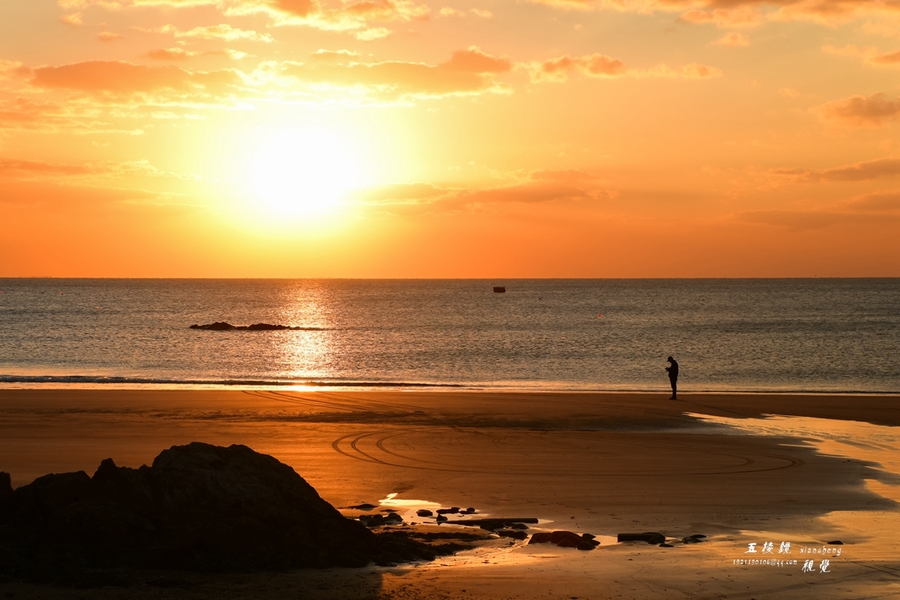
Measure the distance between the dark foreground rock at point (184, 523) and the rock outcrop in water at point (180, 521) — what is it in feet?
0.04

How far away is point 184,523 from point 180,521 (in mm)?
82

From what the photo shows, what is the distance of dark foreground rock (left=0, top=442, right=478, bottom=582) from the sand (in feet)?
1.47

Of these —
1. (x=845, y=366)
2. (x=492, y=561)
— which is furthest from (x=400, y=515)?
(x=845, y=366)

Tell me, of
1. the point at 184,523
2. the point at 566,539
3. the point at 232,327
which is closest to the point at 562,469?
the point at 566,539

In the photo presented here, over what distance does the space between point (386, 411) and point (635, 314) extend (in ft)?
350

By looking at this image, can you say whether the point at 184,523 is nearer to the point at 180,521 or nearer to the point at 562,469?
the point at 180,521

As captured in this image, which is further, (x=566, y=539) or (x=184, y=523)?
(x=566, y=539)

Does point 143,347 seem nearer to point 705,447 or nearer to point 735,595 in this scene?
point 705,447

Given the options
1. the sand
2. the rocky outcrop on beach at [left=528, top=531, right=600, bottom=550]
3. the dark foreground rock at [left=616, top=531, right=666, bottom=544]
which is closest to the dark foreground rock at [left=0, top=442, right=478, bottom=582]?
the sand

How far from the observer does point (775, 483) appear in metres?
16.8

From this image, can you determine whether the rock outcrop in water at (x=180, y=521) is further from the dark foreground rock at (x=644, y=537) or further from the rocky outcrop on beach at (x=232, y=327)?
the rocky outcrop on beach at (x=232, y=327)

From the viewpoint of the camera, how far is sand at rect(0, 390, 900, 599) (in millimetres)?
9986

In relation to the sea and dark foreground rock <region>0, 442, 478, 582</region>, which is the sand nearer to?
dark foreground rock <region>0, 442, 478, 582</region>

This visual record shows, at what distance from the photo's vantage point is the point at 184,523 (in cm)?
1075
